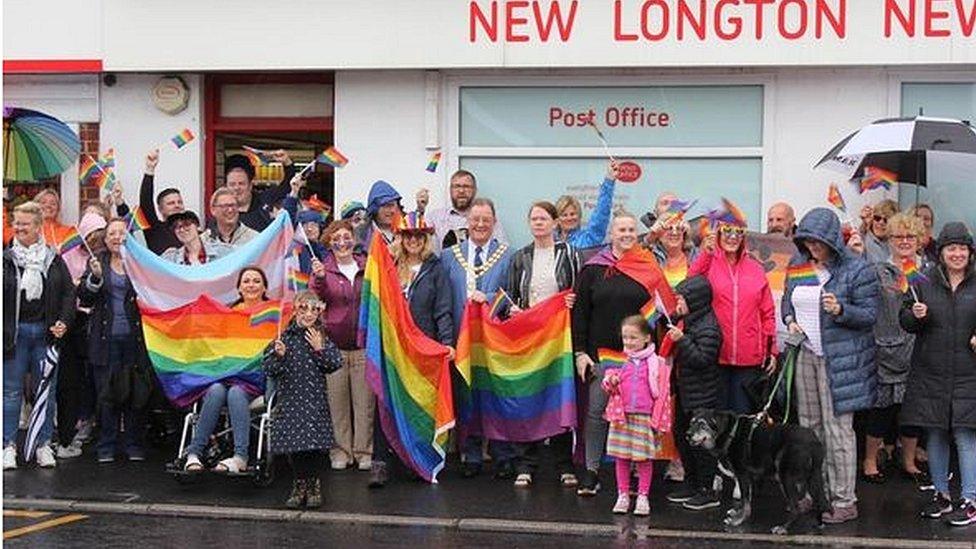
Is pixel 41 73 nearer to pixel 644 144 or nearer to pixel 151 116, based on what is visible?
pixel 151 116

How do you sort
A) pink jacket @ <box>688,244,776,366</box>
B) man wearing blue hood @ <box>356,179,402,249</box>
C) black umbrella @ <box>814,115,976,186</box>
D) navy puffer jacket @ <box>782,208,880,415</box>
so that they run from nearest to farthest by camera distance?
navy puffer jacket @ <box>782,208,880,415</box>, pink jacket @ <box>688,244,776,366</box>, black umbrella @ <box>814,115,976,186</box>, man wearing blue hood @ <box>356,179,402,249</box>

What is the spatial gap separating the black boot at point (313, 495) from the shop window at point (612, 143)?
4.70 metres

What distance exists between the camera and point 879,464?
999 centimetres

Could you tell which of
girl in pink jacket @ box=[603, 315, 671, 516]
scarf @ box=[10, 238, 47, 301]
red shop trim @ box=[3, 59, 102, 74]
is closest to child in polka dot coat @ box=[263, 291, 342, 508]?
girl in pink jacket @ box=[603, 315, 671, 516]

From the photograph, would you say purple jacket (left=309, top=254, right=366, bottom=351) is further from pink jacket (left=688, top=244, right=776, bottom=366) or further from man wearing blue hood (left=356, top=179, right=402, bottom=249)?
pink jacket (left=688, top=244, right=776, bottom=366)

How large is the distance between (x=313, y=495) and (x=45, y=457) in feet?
8.76

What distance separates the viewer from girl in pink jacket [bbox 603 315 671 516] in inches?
330

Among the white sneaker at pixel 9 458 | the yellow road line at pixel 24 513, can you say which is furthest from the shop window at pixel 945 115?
the white sneaker at pixel 9 458

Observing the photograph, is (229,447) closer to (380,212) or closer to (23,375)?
(23,375)

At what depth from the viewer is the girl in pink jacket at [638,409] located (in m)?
8.38

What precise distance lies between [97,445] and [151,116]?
4145 millimetres

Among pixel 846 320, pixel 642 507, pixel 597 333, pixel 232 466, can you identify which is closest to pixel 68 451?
pixel 232 466

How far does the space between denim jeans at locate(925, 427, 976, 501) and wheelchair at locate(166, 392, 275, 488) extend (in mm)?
4443

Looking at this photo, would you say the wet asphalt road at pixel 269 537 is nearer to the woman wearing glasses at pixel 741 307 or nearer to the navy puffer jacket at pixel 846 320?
the navy puffer jacket at pixel 846 320
